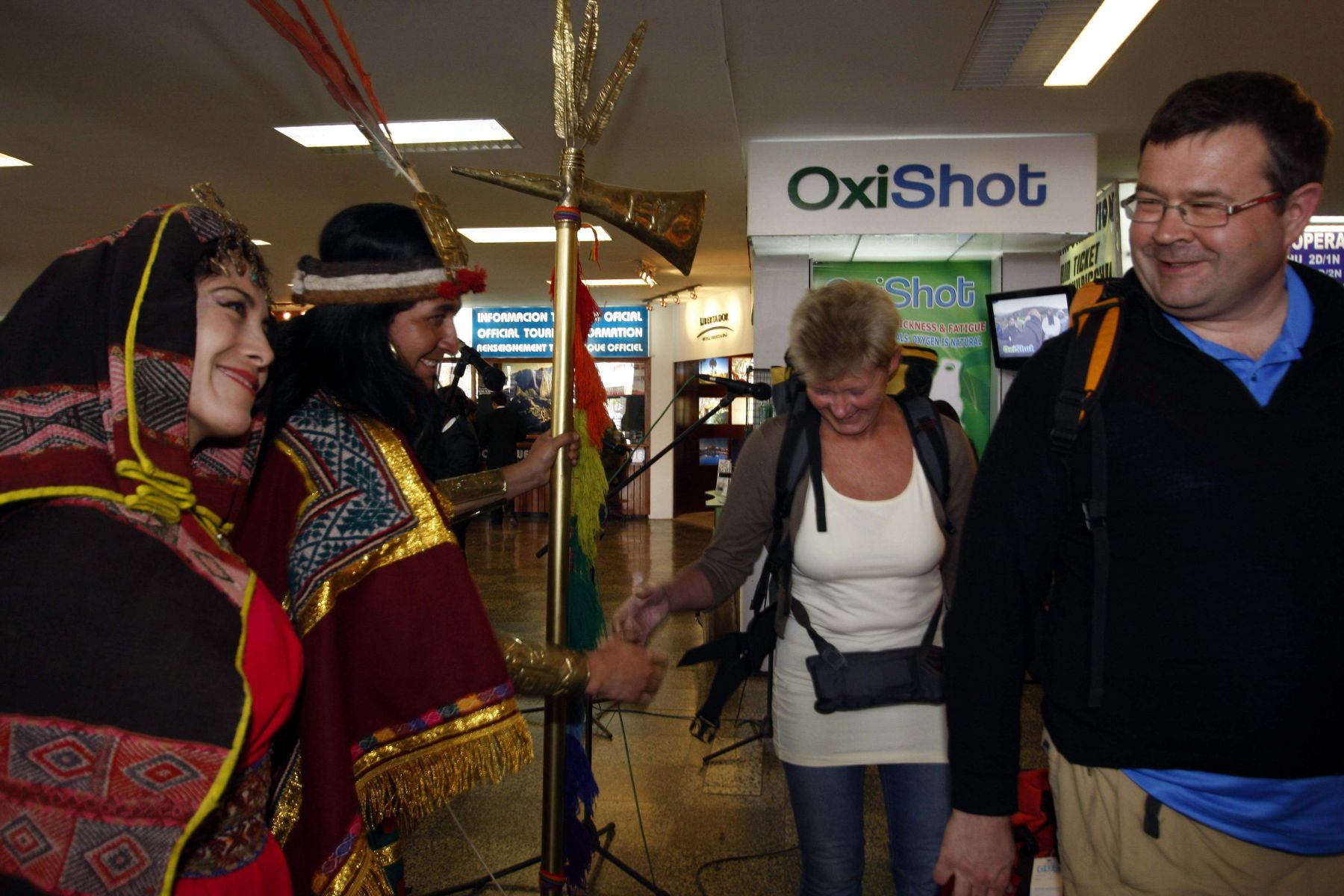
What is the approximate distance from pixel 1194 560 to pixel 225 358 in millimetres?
1276

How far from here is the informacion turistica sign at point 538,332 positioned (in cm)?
1266

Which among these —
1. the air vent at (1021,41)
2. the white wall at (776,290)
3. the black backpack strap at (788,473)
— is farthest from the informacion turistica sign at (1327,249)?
the black backpack strap at (788,473)

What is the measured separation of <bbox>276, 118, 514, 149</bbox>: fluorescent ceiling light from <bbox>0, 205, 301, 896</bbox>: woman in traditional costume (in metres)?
4.47

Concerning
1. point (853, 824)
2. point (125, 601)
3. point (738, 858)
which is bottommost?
point (738, 858)

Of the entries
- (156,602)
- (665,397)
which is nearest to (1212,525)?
(156,602)

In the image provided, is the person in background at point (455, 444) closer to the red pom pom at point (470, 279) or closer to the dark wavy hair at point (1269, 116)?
the red pom pom at point (470, 279)

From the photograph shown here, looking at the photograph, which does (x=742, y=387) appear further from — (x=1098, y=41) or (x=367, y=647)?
(x=1098, y=41)

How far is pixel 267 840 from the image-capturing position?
1.12m

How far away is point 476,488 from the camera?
2.58m

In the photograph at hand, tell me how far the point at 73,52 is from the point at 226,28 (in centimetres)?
95

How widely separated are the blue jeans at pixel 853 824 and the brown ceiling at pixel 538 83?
10.4 feet

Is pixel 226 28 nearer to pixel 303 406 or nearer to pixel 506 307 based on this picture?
pixel 303 406

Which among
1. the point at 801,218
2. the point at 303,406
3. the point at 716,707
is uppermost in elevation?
the point at 801,218

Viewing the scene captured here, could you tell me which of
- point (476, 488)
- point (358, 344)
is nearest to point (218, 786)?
point (358, 344)
